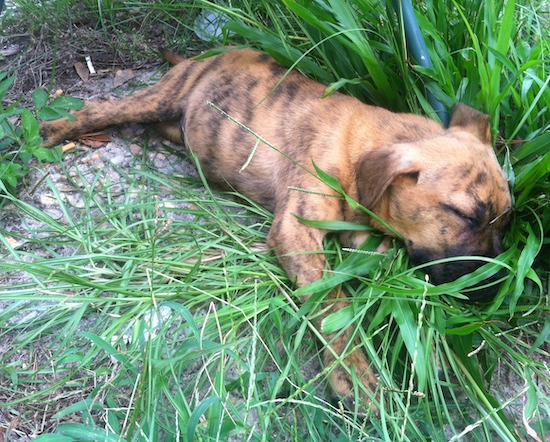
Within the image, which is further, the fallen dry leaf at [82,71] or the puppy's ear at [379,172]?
the fallen dry leaf at [82,71]

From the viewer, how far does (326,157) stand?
131 inches

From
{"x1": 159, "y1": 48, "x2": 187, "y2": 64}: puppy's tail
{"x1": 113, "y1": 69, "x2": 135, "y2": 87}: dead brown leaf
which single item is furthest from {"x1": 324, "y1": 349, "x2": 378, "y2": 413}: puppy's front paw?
{"x1": 113, "y1": 69, "x2": 135, "y2": 87}: dead brown leaf

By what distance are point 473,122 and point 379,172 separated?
0.74m

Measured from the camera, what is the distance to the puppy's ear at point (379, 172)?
293 centimetres

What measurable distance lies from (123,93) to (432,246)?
2890 millimetres

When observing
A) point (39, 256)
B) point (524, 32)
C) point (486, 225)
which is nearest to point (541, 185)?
point (486, 225)

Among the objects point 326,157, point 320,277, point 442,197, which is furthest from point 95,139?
point 442,197

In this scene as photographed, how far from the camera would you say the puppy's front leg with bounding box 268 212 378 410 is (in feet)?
9.23

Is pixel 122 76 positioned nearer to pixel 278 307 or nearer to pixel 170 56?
pixel 170 56

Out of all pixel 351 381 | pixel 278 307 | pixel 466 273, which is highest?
pixel 466 273

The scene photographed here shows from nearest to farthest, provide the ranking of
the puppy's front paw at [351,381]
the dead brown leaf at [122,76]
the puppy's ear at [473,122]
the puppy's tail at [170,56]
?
1. the puppy's front paw at [351,381]
2. the puppy's ear at [473,122]
3. the puppy's tail at [170,56]
4. the dead brown leaf at [122,76]

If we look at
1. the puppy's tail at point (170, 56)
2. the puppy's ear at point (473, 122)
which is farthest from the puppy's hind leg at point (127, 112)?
the puppy's ear at point (473, 122)

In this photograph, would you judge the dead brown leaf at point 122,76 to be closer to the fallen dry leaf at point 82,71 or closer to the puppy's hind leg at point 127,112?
the fallen dry leaf at point 82,71

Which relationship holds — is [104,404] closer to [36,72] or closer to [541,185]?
[541,185]
